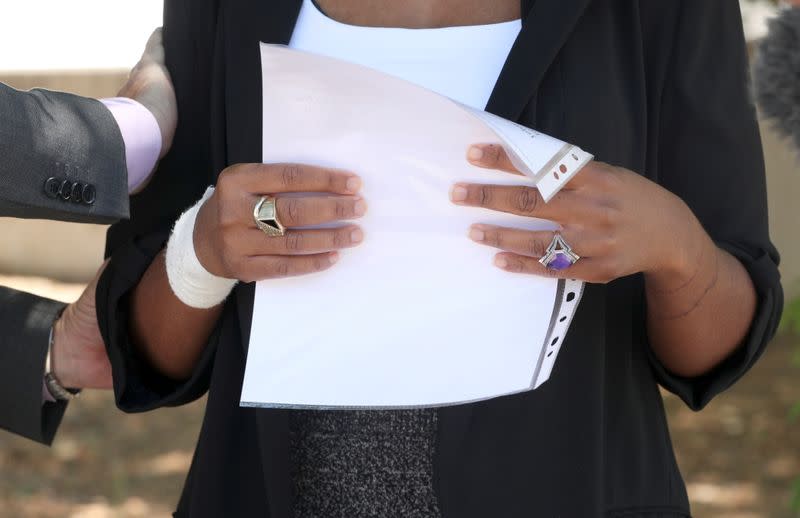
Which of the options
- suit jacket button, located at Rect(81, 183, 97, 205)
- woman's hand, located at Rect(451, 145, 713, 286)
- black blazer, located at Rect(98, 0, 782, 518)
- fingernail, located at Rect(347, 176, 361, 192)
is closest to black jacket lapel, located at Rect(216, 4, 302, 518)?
black blazer, located at Rect(98, 0, 782, 518)

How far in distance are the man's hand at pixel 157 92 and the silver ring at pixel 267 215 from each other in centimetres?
47

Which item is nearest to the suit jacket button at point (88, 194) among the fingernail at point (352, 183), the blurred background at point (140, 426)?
the fingernail at point (352, 183)

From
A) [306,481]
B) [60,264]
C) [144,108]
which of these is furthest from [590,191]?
[60,264]

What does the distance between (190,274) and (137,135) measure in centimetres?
27

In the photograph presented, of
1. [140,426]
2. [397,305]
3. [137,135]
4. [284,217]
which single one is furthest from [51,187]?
[140,426]

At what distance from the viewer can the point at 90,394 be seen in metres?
6.49

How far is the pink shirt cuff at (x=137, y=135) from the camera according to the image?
1.74 m

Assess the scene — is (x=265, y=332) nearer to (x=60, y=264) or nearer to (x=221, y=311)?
(x=221, y=311)

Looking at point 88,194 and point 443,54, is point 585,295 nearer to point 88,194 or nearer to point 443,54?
point 443,54

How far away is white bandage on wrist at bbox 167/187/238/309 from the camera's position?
162 cm

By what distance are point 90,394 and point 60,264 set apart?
2018 mm

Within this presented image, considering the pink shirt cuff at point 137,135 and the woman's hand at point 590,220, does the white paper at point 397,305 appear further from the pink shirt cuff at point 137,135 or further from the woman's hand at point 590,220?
the pink shirt cuff at point 137,135

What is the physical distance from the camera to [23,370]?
1.93 metres

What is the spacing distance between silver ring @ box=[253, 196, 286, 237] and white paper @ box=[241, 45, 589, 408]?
6 cm
